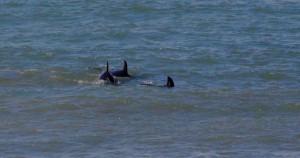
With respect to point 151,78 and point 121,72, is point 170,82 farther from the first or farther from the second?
point 121,72

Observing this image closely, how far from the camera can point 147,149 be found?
13.0m

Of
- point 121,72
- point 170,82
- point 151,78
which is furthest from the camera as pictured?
point 151,78

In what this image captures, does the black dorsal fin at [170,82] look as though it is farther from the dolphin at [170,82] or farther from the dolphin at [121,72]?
the dolphin at [121,72]

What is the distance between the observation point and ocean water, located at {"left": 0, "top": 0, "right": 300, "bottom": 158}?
13461mm

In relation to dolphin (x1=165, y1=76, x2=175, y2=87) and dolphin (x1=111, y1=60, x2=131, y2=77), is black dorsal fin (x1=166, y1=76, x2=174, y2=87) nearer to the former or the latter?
dolphin (x1=165, y1=76, x2=175, y2=87)

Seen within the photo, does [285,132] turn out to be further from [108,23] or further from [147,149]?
[108,23]

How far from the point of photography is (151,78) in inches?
703

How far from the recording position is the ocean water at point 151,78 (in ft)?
44.2

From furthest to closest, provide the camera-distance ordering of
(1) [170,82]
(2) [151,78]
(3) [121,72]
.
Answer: (2) [151,78] → (3) [121,72] → (1) [170,82]

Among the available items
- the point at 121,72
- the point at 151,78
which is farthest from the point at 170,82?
the point at 121,72

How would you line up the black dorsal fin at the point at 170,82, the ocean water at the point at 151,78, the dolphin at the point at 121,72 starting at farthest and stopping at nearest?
the dolphin at the point at 121,72 → the black dorsal fin at the point at 170,82 → the ocean water at the point at 151,78

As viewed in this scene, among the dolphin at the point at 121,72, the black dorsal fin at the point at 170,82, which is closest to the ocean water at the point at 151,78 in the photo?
the black dorsal fin at the point at 170,82

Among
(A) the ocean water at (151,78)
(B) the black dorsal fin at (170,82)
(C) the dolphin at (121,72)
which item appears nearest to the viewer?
(A) the ocean water at (151,78)

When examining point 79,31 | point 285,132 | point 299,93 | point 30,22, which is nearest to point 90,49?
point 79,31
